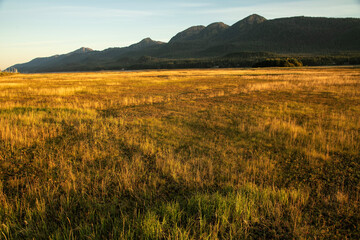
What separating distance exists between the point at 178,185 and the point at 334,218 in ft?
9.90

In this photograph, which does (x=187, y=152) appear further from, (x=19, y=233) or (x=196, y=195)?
(x=19, y=233)

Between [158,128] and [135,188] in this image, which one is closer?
[135,188]

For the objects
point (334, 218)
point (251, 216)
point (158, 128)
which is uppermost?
point (158, 128)

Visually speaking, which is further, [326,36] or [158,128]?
[326,36]

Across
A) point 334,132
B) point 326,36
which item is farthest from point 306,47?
point 334,132

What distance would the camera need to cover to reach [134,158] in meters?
5.71

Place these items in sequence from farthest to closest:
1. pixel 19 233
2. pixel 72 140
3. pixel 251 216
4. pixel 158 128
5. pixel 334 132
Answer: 1. pixel 158 128
2. pixel 334 132
3. pixel 72 140
4. pixel 251 216
5. pixel 19 233

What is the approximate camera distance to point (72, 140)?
282 inches

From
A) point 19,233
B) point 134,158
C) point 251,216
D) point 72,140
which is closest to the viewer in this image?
point 19,233

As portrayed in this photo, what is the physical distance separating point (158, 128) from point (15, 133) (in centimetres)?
583

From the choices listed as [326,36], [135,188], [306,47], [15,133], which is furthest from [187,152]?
[326,36]

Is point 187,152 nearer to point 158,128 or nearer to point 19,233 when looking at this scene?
point 158,128

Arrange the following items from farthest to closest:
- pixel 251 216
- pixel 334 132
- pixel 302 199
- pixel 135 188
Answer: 1. pixel 334 132
2. pixel 135 188
3. pixel 302 199
4. pixel 251 216

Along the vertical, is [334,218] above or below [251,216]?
below
